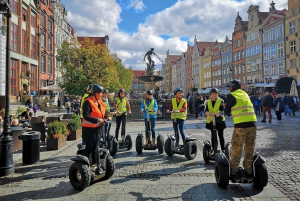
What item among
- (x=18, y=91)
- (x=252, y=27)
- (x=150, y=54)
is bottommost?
(x=18, y=91)

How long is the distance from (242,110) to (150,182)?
2198 mm

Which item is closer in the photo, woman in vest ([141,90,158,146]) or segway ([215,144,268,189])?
segway ([215,144,268,189])

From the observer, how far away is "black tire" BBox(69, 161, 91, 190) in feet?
15.6

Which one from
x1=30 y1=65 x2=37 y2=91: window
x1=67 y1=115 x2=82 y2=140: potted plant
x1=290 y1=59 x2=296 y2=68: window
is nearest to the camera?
x1=67 y1=115 x2=82 y2=140: potted plant

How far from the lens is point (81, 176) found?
4.77 m

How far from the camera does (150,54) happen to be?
21625 mm

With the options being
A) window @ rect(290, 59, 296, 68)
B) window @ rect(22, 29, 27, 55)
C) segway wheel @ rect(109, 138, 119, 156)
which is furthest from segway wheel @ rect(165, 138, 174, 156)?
window @ rect(290, 59, 296, 68)

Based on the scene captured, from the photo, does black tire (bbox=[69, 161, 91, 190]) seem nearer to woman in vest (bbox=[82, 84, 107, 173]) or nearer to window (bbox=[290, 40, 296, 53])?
woman in vest (bbox=[82, 84, 107, 173])

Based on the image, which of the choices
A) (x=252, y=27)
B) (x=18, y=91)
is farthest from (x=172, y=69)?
(x=18, y=91)

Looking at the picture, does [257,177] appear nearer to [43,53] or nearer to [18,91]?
[18,91]

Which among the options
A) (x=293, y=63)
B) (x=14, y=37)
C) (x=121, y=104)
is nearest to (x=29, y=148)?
(x=121, y=104)

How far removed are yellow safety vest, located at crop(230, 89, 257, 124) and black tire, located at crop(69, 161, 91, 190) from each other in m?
2.78

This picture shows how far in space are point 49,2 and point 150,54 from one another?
91.9ft

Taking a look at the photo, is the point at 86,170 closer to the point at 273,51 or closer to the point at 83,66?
the point at 83,66
